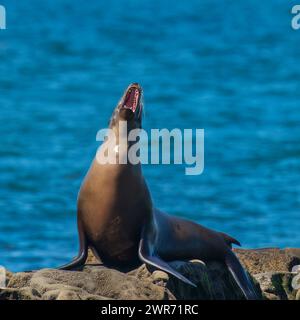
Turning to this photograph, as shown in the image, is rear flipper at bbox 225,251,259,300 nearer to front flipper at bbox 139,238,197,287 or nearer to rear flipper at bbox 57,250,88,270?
front flipper at bbox 139,238,197,287

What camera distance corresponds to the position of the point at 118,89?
5316 centimetres

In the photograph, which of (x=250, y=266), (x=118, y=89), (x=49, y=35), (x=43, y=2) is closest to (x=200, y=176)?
(x=118, y=89)

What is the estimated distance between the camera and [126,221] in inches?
521

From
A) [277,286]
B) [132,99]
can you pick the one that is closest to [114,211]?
[132,99]

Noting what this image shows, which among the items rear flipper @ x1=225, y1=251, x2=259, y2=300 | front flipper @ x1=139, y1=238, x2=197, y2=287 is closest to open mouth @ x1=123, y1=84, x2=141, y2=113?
front flipper @ x1=139, y1=238, x2=197, y2=287

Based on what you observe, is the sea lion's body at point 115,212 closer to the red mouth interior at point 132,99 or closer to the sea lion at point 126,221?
the sea lion at point 126,221

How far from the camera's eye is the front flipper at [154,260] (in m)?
12.5

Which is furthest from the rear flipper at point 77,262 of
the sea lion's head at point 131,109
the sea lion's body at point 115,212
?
the sea lion's head at point 131,109

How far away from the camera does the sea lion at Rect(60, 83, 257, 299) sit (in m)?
13.2

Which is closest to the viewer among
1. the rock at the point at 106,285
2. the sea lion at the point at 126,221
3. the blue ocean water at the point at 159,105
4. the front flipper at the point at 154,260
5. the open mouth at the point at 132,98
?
the rock at the point at 106,285

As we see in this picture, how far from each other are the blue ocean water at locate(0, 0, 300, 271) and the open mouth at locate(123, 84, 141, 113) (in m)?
9.52

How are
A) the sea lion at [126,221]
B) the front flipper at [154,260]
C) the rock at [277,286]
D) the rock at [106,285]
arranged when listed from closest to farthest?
the rock at [106,285], the front flipper at [154,260], the sea lion at [126,221], the rock at [277,286]

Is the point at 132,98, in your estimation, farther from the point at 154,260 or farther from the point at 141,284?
the point at 141,284

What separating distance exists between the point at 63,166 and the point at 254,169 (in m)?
5.42
